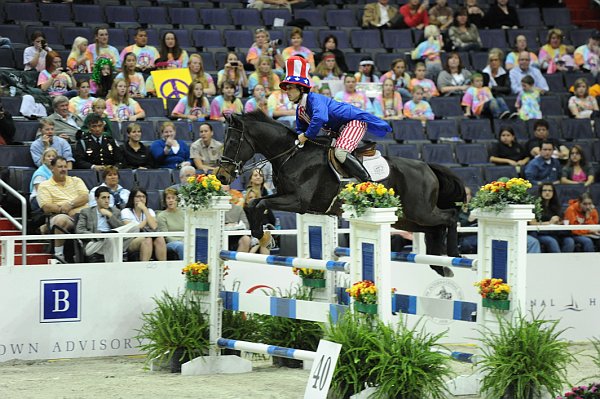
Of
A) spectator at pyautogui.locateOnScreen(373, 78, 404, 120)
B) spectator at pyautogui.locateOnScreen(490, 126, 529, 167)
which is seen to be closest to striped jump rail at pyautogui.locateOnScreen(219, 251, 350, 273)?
spectator at pyautogui.locateOnScreen(373, 78, 404, 120)

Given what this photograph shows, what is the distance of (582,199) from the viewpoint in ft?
42.9

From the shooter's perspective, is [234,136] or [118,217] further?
[118,217]

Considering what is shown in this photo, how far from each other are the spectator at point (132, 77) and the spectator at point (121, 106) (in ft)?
0.76

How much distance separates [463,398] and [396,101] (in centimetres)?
726

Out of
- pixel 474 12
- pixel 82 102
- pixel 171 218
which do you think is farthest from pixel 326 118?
pixel 474 12

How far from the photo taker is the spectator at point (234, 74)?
1418 centimetres

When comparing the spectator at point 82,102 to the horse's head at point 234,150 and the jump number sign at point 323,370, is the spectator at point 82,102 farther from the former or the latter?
the jump number sign at point 323,370

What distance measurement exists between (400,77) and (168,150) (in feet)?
13.1

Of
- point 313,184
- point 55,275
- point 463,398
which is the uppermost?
point 313,184

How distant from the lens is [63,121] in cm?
1257

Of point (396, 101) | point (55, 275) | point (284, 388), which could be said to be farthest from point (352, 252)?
point (396, 101)

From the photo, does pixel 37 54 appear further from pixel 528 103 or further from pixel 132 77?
pixel 528 103

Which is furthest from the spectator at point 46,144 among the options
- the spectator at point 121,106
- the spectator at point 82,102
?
the spectator at point 121,106

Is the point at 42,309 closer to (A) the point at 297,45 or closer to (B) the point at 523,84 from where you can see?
(A) the point at 297,45
